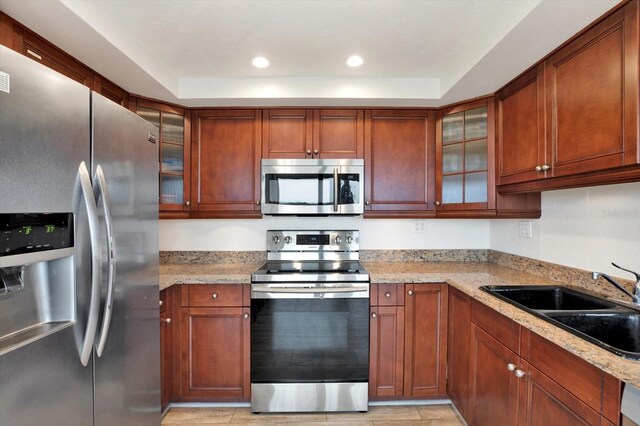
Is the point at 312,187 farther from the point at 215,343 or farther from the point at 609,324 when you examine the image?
the point at 609,324

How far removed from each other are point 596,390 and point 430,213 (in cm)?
157

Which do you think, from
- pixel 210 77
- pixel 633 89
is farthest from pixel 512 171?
pixel 210 77

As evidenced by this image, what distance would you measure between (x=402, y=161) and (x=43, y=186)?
2.13 m

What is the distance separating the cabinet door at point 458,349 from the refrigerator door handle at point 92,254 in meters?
1.83

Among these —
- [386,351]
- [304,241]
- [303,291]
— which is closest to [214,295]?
[303,291]

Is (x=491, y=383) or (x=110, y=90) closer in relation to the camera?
(x=491, y=383)

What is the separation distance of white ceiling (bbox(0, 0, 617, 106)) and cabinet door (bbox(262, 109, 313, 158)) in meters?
0.11

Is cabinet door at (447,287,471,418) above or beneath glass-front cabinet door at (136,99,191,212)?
beneath

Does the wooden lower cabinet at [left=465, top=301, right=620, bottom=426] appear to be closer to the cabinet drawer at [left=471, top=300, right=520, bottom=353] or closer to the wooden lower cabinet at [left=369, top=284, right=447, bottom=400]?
the cabinet drawer at [left=471, top=300, right=520, bottom=353]

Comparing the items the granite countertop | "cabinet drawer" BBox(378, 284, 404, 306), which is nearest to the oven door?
"cabinet drawer" BBox(378, 284, 404, 306)

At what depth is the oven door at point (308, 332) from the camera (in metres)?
2.04

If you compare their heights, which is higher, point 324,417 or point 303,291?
point 303,291

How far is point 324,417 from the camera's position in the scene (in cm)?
205

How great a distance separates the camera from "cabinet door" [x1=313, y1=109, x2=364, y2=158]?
2.40 m
